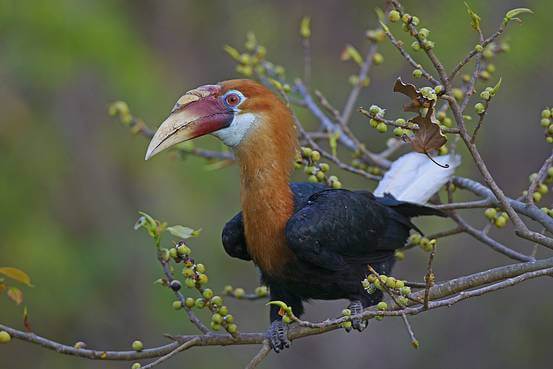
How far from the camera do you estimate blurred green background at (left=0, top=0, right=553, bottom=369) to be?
20.5 feet

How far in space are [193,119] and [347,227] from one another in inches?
28.5

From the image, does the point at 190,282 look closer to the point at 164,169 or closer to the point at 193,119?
the point at 193,119

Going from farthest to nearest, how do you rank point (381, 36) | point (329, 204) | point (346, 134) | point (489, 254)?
point (489, 254) → point (381, 36) → point (346, 134) → point (329, 204)

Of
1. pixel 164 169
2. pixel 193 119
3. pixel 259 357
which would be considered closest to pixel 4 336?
pixel 259 357

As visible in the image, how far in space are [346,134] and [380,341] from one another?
452 centimetres

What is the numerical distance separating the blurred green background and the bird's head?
2384mm

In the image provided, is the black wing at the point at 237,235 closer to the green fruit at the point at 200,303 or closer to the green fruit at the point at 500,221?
the green fruit at the point at 500,221

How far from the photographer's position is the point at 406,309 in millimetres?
2549

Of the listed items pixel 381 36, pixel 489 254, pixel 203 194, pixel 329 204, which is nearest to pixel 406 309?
pixel 329 204

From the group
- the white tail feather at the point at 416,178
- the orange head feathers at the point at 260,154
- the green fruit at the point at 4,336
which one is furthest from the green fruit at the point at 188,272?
the white tail feather at the point at 416,178

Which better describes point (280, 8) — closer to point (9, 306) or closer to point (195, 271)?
point (9, 306)

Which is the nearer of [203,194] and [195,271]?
[195,271]

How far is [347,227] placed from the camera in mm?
3582

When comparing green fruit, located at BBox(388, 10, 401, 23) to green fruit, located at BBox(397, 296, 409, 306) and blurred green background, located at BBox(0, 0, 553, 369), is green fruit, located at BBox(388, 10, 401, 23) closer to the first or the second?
green fruit, located at BBox(397, 296, 409, 306)
